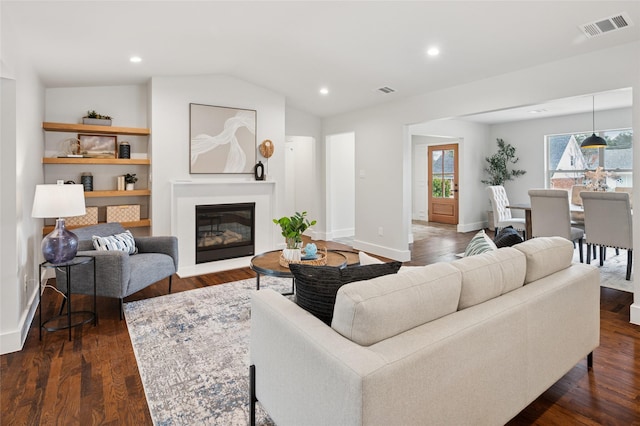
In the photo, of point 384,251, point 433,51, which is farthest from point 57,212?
point 384,251

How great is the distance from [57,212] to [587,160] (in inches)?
335

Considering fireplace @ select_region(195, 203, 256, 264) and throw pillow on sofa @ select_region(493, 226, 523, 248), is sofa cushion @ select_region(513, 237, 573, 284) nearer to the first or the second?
throw pillow on sofa @ select_region(493, 226, 523, 248)

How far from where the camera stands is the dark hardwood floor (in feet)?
6.27

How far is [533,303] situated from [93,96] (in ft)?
17.6

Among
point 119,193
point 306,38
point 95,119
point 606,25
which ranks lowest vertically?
point 119,193

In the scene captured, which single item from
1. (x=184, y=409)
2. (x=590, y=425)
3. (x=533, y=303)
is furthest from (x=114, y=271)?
(x=590, y=425)

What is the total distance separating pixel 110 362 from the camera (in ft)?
8.17

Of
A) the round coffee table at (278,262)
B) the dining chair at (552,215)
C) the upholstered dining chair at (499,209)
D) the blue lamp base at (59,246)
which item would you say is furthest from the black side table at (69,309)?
the upholstered dining chair at (499,209)

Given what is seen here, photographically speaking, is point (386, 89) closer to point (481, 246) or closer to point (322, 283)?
point (481, 246)

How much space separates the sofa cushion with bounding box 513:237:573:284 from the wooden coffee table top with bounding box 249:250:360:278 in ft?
4.91

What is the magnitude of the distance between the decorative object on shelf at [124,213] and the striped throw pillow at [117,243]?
0.98 meters

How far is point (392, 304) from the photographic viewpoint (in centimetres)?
135

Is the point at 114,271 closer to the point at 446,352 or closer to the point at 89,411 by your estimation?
the point at 89,411

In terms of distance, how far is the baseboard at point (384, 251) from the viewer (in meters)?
5.48
